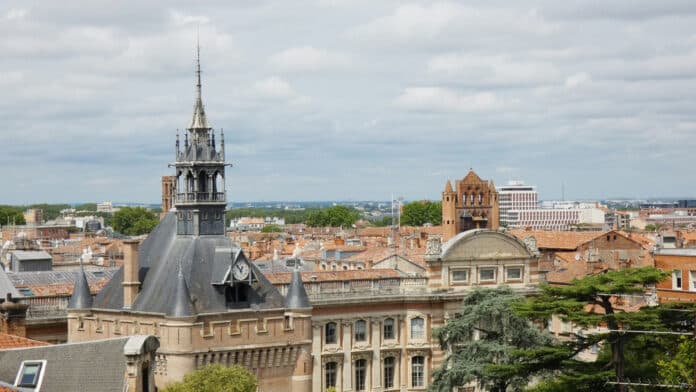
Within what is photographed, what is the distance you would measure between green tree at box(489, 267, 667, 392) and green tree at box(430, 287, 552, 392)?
5232mm

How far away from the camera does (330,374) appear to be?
81312 mm

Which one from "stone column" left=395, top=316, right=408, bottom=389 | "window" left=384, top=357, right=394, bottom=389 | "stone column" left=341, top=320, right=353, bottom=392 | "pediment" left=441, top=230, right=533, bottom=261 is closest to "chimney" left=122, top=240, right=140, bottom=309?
"stone column" left=341, top=320, right=353, bottom=392

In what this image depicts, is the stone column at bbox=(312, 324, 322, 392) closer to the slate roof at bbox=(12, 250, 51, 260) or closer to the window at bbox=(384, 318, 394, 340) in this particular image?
the window at bbox=(384, 318, 394, 340)

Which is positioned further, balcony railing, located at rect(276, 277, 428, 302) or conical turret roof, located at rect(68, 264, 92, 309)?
balcony railing, located at rect(276, 277, 428, 302)

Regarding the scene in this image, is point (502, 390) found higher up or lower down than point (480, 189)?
lower down

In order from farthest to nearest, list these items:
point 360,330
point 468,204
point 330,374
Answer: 1. point 468,204
2. point 360,330
3. point 330,374

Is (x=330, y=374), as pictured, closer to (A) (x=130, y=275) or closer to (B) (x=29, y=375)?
(A) (x=130, y=275)

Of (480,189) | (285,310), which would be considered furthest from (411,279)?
(480,189)

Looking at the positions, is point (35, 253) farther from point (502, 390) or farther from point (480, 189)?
point (480, 189)

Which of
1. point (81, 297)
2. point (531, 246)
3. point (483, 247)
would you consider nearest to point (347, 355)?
point (483, 247)

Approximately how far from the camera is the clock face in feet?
209

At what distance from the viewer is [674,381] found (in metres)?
58.0

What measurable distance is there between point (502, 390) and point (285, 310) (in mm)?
13072

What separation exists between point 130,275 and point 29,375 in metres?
18.3
